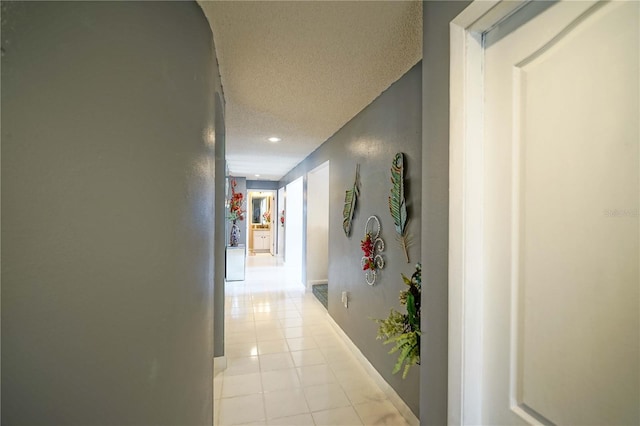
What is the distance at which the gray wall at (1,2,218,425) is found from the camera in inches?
23.3

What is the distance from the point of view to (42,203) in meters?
0.62

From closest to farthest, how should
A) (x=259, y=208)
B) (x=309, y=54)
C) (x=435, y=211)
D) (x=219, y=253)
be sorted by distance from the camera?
(x=435, y=211) < (x=309, y=54) < (x=219, y=253) < (x=259, y=208)

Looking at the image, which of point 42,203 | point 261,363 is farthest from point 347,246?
point 42,203

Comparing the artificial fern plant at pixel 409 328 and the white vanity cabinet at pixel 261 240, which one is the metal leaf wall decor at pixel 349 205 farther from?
the white vanity cabinet at pixel 261 240

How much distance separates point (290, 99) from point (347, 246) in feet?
4.99

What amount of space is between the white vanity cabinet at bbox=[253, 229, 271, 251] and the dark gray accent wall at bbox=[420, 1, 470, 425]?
9.20 meters

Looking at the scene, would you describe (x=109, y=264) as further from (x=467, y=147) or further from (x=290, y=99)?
(x=290, y=99)

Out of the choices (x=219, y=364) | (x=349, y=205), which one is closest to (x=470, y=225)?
(x=349, y=205)

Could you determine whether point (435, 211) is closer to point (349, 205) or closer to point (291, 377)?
point (349, 205)

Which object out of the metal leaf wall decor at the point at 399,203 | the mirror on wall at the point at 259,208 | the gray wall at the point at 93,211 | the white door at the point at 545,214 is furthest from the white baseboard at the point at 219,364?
the mirror on wall at the point at 259,208

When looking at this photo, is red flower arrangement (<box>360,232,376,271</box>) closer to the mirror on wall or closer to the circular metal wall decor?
the circular metal wall decor

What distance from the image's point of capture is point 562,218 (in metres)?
0.70

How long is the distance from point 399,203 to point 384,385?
1.37m

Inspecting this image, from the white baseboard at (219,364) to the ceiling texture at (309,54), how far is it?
7.13 feet
